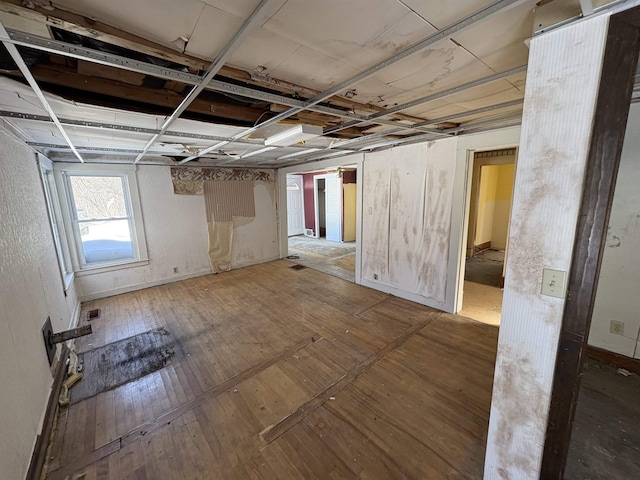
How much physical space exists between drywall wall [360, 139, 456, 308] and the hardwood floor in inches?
19.4

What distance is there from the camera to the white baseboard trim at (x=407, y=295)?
11.4ft

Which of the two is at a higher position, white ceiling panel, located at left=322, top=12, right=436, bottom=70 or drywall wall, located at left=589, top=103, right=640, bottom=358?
white ceiling panel, located at left=322, top=12, right=436, bottom=70

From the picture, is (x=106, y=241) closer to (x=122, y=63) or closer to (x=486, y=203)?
(x=122, y=63)

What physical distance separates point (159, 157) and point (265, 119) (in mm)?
2926

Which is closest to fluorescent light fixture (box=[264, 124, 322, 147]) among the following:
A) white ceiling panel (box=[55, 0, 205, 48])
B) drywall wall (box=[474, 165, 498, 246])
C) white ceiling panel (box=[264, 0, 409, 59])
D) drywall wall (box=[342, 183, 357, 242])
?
white ceiling panel (box=[264, 0, 409, 59])

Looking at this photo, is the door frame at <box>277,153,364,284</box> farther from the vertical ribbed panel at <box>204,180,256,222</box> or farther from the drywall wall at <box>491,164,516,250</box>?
the drywall wall at <box>491,164,516,250</box>

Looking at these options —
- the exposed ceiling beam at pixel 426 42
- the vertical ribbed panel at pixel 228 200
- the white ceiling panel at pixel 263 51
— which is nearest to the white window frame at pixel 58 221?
the vertical ribbed panel at pixel 228 200

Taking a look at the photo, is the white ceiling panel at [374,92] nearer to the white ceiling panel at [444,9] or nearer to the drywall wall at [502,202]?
the white ceiling panel at [444,9]

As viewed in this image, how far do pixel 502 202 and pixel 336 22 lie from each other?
711 centimetres

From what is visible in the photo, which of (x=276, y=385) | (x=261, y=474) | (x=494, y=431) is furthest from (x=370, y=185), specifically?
(x=261, y=474)

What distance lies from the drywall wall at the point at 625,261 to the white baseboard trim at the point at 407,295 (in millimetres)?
1476

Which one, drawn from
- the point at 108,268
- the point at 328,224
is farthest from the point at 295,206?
the point at 108,268

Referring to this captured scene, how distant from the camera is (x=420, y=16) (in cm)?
104

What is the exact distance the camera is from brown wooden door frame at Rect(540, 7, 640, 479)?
0.88 meters
